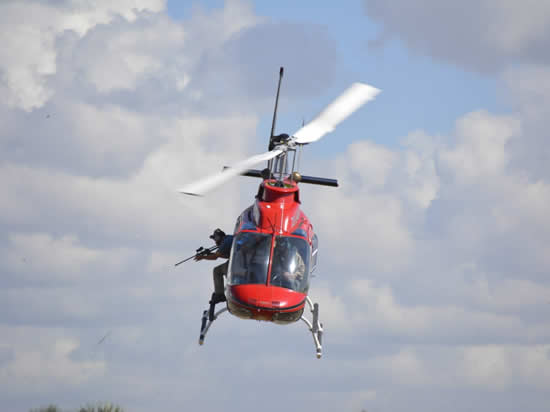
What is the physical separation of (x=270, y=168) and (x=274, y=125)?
11.5 feet

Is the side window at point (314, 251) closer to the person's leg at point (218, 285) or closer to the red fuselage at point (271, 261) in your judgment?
the red fuselage at point (271, 261)

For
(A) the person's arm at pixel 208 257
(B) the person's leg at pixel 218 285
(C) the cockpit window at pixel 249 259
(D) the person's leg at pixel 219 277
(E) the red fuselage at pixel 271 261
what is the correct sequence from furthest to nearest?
(A) the person's arm at pixel 208 257, (D) the person's leg at pixel 219 277, (B) the person's leg at pixel 218 285, (C) the cockpit window at pixel 249 259, (E) the red fuselage at pixel 271 261

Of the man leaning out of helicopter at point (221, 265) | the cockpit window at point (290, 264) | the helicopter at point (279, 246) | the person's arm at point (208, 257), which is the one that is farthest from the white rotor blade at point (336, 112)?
the person's arm at point (208, 257)

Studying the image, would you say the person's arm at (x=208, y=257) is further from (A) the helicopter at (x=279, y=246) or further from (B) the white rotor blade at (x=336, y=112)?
(B) the white rotor blade at (x=336, y=112)

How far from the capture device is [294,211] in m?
41.1

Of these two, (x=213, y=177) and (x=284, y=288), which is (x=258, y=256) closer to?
(x=284, y=288)

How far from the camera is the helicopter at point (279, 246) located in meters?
37.9

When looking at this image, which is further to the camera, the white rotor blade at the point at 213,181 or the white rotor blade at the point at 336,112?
the white rotor blade at the point at 336,112

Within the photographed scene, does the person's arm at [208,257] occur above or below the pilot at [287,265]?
above

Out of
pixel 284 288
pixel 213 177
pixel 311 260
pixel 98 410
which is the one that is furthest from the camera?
pixel 98 410

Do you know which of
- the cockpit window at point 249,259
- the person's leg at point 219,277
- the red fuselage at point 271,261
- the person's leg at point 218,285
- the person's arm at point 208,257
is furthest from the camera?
the person's arm at point 208,257

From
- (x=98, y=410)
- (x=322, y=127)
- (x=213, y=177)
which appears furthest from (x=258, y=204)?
(x=98, y=410)

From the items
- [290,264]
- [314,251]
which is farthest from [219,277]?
[290,264]

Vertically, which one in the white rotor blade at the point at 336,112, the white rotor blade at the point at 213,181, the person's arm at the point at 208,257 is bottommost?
the white rotor blade at the point at 213,181
